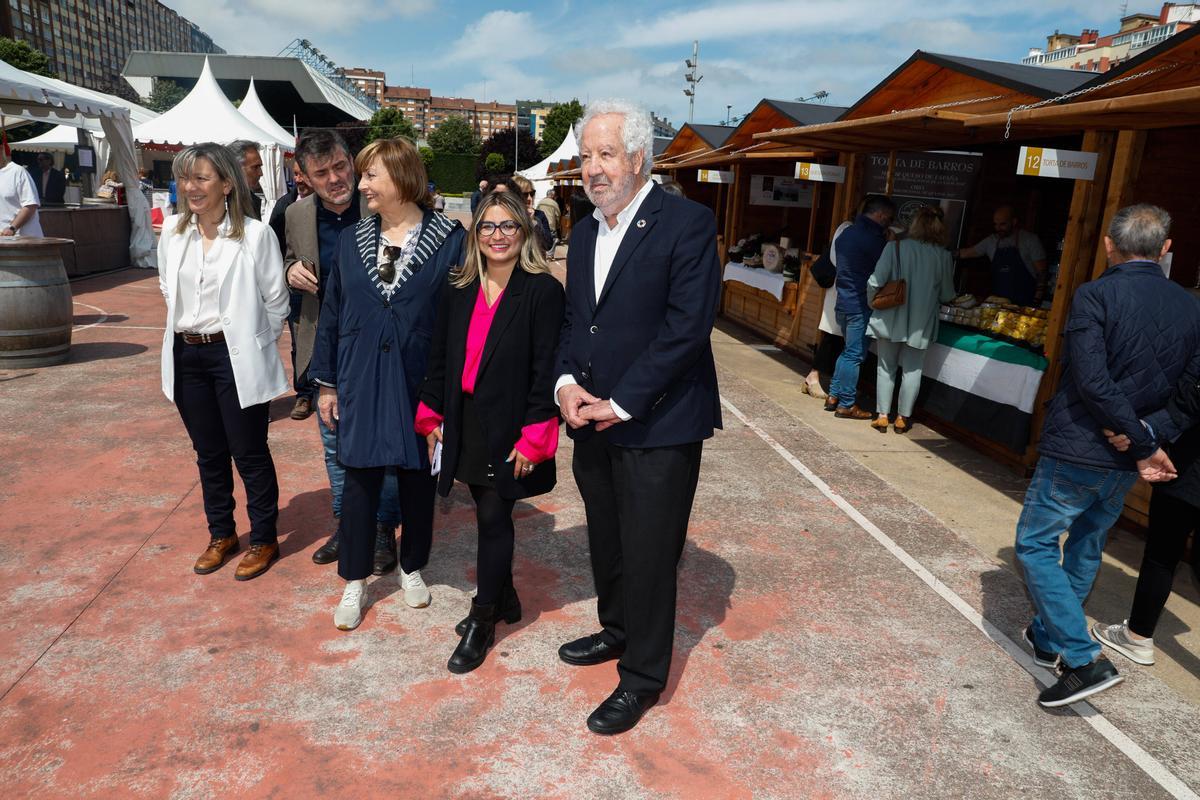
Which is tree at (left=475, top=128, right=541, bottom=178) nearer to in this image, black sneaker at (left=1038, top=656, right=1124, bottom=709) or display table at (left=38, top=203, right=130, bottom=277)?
display table at (left=38, top=203, right=130, bottom=277)

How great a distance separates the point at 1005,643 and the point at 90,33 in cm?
15557

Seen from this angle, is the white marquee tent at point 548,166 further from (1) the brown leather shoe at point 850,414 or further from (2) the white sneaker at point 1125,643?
(2) the white sneaker at point 1125,643

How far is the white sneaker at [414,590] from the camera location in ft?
11.8

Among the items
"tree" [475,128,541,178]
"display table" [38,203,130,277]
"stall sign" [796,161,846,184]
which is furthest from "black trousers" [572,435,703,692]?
"tree" [475,128,541,178]

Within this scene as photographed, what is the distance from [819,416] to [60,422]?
6.32 metres

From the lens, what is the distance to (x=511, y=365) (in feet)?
9.70

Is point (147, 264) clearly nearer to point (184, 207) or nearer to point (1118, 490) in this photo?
point (184, 207)

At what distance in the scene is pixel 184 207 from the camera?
3.57 m

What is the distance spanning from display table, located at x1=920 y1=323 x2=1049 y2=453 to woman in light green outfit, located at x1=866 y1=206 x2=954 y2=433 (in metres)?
0.16

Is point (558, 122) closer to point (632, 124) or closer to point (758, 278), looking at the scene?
point (758, 278)

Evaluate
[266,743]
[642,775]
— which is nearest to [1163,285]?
[642,775]

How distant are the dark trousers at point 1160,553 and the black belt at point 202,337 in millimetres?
4052

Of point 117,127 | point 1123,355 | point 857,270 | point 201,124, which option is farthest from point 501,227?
point 201,124

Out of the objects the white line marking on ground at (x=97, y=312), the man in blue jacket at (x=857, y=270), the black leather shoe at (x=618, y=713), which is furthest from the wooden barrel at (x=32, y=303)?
the man in blue jacket at (x=857, y=270)
